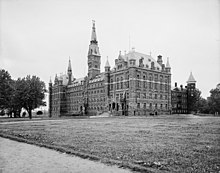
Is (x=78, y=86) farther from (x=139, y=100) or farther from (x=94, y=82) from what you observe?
(x=139, y=100)

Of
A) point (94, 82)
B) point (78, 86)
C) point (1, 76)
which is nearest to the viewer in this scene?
point (1, 76)

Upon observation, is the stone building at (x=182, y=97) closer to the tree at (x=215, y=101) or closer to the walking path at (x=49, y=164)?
the tree at (x=215, y=101)

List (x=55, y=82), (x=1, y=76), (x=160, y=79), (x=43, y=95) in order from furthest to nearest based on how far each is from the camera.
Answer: (x=55, y=82) → (x=160, y=79) → (x=43, y=95) → (x=1, y=76)

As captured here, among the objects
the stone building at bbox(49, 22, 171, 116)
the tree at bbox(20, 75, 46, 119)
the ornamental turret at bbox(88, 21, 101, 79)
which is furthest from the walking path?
the ornamental turret at bbox(88, 21, 101, 79)

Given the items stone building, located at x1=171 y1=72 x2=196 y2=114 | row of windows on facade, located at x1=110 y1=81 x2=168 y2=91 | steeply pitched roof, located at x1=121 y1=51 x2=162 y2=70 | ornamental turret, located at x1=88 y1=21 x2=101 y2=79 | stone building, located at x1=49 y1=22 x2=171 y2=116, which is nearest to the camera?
stone building, located at x1=49 y1=22 x2=171 y2=116

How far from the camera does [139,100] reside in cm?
6309

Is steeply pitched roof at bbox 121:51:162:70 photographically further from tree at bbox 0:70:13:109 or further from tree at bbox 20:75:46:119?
tree at bbox 0:70:13:109

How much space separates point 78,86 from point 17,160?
292 feet

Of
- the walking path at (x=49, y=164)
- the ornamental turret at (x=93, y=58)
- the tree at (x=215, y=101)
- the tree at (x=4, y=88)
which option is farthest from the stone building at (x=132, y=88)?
the walking path at (x=49, y=164)

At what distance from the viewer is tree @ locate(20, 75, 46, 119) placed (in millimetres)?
53531

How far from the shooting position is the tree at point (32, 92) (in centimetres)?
5353

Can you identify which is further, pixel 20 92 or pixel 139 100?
pixel 139 100

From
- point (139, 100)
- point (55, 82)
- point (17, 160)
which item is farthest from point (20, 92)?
point (55, 82)

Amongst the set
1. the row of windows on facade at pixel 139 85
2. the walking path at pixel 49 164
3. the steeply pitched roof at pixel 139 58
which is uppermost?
the steeply pitched roof at pixel 139 58
